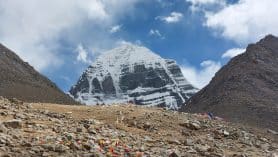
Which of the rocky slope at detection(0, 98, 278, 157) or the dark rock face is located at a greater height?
the dark rock face

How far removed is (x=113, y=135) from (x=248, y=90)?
67.8 metres

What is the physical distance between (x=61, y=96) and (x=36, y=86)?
14.7ft

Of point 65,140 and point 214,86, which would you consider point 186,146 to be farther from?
point 214,86

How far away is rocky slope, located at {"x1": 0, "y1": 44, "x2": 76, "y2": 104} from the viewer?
294 feet

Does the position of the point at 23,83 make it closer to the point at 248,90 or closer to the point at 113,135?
the point at 248,90

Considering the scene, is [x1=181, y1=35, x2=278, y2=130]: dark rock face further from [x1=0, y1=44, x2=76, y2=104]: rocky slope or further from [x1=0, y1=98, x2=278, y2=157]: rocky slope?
[x1=0, y1=98, x2=278, y2=157]: rocky slope

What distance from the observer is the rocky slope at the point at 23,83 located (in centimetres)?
8956

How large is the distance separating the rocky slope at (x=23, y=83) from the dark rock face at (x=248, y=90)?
2215cm

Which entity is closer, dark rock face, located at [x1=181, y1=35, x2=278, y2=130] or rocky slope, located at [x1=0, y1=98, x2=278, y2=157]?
rocky slope, located at [x1=0, y1=98, x2=278, y2=157]

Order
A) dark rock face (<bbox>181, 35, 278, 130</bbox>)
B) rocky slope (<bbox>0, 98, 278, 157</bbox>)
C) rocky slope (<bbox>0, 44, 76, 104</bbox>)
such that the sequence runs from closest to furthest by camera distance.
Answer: rocky slope (<bbox>0, 98, 278, 157</bbox>)
dark rock face (<bbox>181, 35, 278, 130</bbox>)
rocky slope (<bbox>0, 44, 76, 104</bbox>)

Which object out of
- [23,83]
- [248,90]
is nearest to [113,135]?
[248,90]

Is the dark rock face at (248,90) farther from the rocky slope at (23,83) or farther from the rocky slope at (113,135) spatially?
the rocky slope at (113,135)

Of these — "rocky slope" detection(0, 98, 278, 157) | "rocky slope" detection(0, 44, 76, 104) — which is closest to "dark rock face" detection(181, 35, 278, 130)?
"rocky slope" detection(0, 44, 76, 104)

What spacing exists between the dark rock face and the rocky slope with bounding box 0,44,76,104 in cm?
2215
